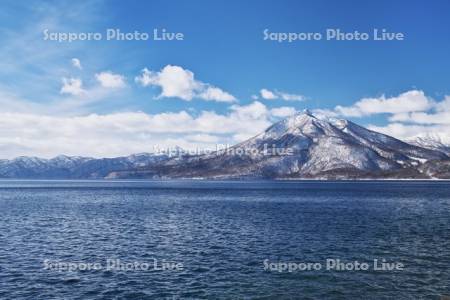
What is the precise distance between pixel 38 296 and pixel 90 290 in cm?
465

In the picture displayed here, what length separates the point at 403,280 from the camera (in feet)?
146

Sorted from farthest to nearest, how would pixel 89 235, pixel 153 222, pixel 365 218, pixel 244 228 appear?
pixel 365 218
pixel 153 222
pixel 244 228
pixel 89 235

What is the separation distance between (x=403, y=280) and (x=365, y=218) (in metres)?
59.8

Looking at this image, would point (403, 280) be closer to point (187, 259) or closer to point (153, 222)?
point (187, 259)

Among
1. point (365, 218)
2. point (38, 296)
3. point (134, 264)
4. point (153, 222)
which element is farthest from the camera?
point (365, 218)

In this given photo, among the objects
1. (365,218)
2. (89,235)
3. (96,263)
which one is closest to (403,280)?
(96,263)

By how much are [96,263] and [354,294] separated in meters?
31.0

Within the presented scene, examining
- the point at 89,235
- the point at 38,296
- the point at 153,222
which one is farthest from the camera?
the point at 153,222

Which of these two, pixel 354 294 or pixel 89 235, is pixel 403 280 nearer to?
pixel 354 294

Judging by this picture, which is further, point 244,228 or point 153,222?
point 153,222

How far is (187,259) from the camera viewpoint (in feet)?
180

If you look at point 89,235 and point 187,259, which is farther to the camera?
point 89,235

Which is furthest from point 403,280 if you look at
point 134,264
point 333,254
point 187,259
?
point 134,264

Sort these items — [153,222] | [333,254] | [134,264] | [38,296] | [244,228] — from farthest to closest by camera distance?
[153,222]
[244,228]
[333,254]
[134,264]
[38,296]
